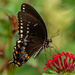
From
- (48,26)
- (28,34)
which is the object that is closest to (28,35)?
(28,34)

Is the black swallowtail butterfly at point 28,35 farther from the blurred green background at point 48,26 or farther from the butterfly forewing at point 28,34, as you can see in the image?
the blurred green background at point 48,26

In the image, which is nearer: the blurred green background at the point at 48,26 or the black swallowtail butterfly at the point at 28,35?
the black swallowtail butterfly at the point at 28,35

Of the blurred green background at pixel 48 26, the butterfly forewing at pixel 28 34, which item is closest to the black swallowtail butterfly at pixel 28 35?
the butterfly forewing at pixel 28 34

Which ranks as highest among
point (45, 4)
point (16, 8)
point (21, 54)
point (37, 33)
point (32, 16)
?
point (45, 4)

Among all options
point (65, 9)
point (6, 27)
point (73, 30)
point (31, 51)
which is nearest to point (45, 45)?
point (31, 51)

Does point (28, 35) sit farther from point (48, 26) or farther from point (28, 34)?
point (48, 26)

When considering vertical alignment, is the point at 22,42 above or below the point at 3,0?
below

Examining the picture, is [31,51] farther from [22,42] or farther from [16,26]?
[16,26]
